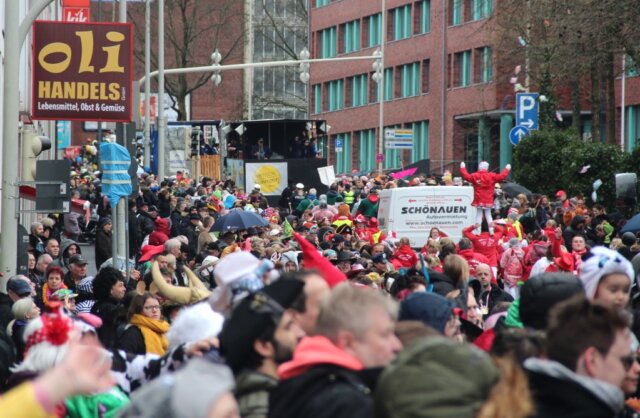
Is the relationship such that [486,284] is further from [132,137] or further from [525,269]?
[132,137]

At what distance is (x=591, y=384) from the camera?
5.30 m

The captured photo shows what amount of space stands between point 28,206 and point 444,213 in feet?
35.9

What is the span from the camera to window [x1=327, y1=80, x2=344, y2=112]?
91750 millimetres

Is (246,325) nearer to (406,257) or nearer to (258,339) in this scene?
(258,339)

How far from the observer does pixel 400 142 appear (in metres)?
54.2

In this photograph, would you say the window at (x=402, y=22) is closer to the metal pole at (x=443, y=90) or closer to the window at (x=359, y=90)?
the window at (x=359, y=90)

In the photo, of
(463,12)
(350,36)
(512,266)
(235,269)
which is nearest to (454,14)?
(463,12)

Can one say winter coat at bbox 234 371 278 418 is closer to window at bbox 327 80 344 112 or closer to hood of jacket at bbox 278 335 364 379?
hood of jacket at bbox 278 335 364 379

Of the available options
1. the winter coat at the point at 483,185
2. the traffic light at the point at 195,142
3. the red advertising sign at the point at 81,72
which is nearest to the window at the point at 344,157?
the traffic light at the point at 195,142

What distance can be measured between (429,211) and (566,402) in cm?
2339

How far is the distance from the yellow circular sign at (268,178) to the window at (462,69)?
25.0 metres

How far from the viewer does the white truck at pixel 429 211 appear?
28562 mm

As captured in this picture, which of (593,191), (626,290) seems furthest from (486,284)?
→ (593,191)

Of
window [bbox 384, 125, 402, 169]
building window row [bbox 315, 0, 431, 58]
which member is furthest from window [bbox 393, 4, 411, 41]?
window [bbox 384, 125, 402, 169]
